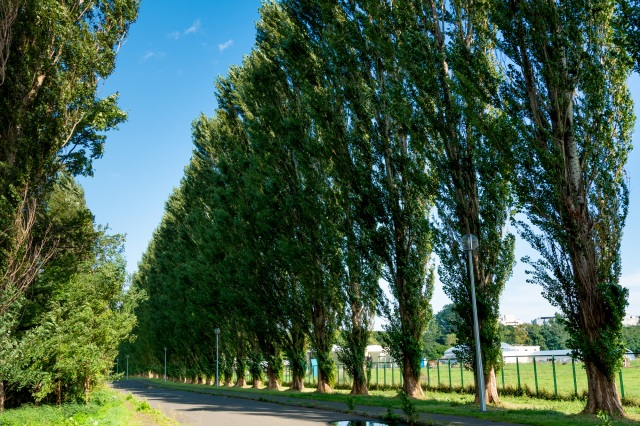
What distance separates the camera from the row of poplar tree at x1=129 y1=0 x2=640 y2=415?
13.4 meters

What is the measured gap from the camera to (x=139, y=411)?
15.8m

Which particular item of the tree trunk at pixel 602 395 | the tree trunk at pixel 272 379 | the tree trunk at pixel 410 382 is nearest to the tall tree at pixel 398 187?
the tree trunk at pixel 410 382

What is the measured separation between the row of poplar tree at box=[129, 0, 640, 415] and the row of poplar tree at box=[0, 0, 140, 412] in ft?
28.3

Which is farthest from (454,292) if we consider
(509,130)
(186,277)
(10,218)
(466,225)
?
(186,277)

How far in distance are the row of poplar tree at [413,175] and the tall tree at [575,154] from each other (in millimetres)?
37

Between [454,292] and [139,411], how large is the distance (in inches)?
397

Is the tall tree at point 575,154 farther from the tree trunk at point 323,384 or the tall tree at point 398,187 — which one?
the tree trunk at point 323,384

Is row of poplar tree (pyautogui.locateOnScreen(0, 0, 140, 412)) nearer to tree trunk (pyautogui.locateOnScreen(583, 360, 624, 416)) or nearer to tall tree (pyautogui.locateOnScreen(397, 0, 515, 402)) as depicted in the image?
tall tree (pyautogui.locateOnScreen(397, 0, 515, 402))

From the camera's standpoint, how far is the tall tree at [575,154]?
510 inches

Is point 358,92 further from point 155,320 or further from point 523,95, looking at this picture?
point 155,320

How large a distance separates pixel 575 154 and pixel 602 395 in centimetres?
584

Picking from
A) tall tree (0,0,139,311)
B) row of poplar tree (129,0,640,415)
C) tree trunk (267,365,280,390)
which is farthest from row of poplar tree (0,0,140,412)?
tree trunk (267,365,280,390)

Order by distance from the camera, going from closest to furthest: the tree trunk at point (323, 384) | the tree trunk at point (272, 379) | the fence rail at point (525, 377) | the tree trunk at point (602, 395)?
1. the tree trunk at point (602, 395)
2. the fence rail at point (525, 377)
3. the tree trunk at point (323, 384)
4. the tree trunk at point (272, 379)

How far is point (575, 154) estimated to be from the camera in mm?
13562
